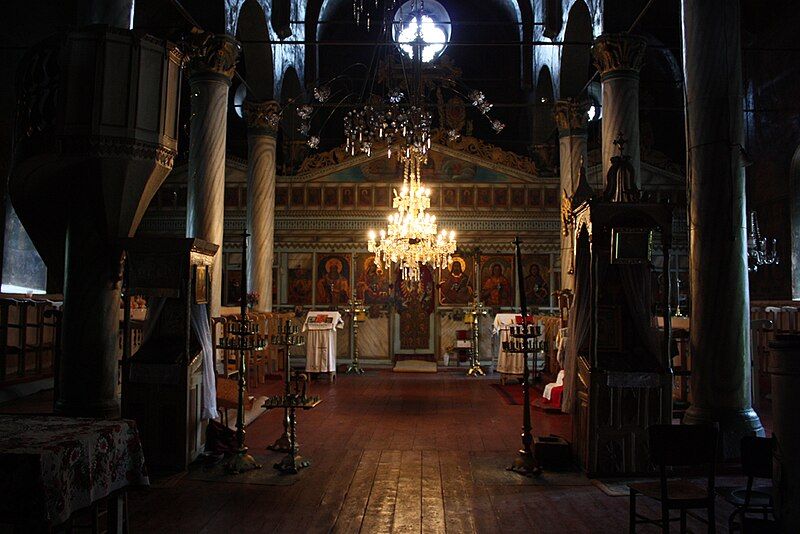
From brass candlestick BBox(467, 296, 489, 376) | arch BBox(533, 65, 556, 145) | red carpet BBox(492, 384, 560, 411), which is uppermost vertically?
arch BBox(533, 65, 556, 145)

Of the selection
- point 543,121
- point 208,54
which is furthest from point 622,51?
point 543,121

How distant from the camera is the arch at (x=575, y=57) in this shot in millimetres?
13930

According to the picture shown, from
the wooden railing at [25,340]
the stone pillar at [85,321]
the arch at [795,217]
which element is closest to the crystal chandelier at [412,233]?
the wooden railing at [25,340]

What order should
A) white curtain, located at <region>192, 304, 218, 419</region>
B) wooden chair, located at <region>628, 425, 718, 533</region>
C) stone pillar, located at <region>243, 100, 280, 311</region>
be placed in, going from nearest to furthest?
wooden chair, located at <region>628, 425, 718, 533</region>
white curtain, located at <region>192, 304, 218, 419</region>
stone pillar, located at <region>243, 100, 280, 311</region>

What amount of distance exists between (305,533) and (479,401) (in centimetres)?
620

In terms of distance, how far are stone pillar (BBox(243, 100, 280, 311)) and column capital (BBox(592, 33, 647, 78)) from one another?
780 centimetres

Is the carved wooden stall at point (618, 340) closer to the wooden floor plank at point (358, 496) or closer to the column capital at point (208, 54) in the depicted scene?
the wooden floor plank at point (358, 496)

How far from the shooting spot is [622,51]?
9.84m

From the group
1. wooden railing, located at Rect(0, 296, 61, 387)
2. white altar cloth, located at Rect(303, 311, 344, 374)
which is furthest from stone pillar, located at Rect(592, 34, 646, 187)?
wooden railing, located at Rect(0, 296, 61, 387)

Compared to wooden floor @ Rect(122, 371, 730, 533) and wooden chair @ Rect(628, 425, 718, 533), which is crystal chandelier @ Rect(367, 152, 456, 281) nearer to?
wooden floor @ Rect(122, 371, 730, 533)

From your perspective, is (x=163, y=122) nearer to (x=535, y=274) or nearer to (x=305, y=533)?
(x=305, y=533)

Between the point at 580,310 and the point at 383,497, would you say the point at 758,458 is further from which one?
the point at 580,310

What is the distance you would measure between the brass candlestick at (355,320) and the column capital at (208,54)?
19.9 feet

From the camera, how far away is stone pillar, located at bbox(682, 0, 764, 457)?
598 centimetres
